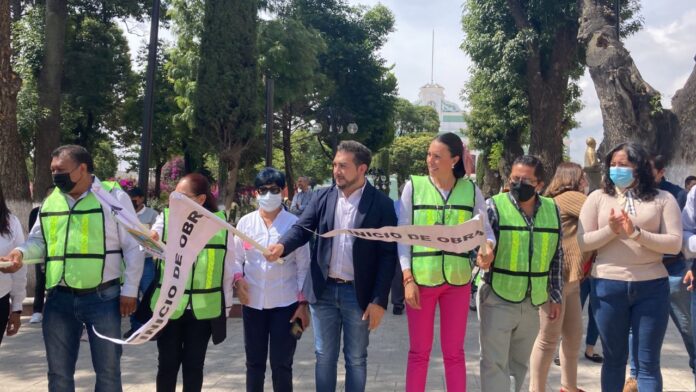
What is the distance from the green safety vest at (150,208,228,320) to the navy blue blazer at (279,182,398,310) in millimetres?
435

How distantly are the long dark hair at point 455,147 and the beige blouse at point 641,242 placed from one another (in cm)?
96

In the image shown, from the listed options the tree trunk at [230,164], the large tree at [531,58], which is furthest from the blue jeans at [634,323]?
the tree trunk at [230,164]

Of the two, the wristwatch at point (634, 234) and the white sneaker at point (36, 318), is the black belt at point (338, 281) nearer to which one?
the wristwatch at point (634, 234)

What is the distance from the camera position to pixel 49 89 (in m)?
12.8

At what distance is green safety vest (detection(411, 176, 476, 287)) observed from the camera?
13.7 feet

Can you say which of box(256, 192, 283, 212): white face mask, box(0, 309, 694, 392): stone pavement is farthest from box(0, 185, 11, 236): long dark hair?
box(0, 309, 694, 392): stone pavement

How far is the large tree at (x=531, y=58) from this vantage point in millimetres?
20016

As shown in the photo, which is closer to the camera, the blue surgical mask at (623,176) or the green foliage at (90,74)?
the blue surgical mask at (623,176)

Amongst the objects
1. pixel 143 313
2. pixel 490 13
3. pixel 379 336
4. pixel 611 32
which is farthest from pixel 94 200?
pixel 490 13

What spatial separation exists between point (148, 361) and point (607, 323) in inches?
175

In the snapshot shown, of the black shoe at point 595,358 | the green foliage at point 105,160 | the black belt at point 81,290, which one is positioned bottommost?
the black shoe at point 595,358

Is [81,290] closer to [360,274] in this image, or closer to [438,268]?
[360,274]

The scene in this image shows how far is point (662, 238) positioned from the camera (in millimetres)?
4152

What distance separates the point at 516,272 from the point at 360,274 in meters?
1.04
